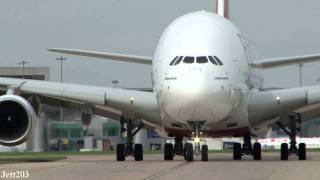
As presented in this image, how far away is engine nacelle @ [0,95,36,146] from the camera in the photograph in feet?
84.8

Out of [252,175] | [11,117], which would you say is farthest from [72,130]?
[252,175]

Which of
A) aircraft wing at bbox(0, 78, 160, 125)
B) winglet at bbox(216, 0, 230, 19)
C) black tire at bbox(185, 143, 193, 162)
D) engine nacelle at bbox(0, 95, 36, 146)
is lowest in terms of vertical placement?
black tire at bbox(185, 143, 193, 162)

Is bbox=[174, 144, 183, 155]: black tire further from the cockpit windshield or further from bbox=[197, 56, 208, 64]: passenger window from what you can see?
bbox=[197, 56, 208, 64]: passenger window

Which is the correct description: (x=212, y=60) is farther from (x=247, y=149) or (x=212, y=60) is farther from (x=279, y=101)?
(x=247, y=149)

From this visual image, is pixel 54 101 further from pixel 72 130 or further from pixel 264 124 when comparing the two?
pixel 72 130

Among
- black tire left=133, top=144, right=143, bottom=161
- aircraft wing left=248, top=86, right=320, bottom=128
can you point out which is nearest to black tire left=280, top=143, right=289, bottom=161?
aircraft wing left=248, top=86, right=320, bottom=128

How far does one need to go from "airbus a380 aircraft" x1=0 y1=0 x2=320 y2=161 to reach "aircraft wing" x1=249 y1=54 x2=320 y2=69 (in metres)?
0.03

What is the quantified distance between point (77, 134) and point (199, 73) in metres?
35.1

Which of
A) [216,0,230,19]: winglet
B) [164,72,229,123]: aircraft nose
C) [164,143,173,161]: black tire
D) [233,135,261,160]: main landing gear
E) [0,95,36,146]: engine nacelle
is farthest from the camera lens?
[216,0,230,19]: winglet

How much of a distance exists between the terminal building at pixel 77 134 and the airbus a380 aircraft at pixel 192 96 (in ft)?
22.4

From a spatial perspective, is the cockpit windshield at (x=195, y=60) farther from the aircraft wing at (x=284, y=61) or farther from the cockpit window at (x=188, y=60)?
the aircraft wing at (x=284, y=61)

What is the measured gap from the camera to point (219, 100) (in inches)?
946

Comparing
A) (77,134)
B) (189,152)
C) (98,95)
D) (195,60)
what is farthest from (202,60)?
(77,134)

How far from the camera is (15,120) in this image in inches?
1036
